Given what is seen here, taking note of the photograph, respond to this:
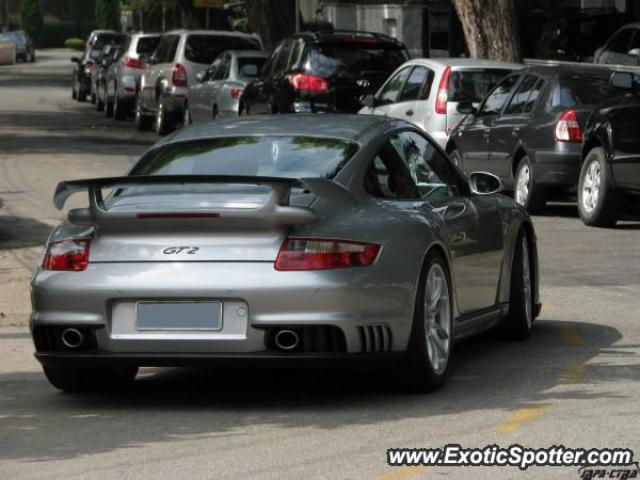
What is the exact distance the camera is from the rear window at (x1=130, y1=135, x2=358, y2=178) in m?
8.96

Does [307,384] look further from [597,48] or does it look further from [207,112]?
[597,48]

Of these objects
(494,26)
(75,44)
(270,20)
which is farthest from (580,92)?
(75,44)

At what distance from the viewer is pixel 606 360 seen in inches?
378

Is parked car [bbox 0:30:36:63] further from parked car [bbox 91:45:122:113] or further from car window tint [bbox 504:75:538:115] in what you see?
car window tint [bbox 504:75:538:115]

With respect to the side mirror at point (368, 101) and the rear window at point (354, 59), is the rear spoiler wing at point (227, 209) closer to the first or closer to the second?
the side mirror at point (368, 101)

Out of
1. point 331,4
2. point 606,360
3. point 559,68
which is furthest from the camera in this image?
point 331,4

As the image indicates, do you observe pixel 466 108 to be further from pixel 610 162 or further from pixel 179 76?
pixel 179 76

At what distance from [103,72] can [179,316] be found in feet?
108

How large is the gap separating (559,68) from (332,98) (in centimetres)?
582

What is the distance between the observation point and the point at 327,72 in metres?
24.3

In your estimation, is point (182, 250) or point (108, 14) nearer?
point (182, 250)

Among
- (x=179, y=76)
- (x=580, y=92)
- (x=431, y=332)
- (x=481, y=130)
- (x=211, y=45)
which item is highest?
(x=431, y=332)

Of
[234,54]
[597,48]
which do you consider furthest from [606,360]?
[597,48]

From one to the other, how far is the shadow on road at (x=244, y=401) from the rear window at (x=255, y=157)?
108 centimetres
